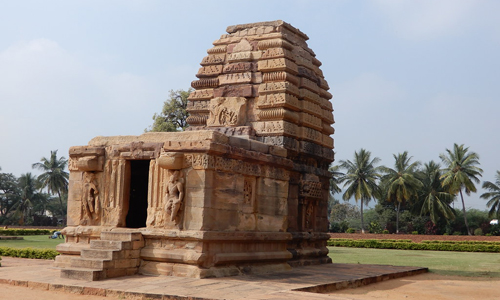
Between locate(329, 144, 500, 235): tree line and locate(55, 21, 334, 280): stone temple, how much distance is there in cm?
3576

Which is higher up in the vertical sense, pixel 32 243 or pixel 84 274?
pixel 84 274

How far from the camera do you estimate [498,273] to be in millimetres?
15531

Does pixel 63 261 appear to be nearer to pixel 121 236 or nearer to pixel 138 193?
pixel 121 236

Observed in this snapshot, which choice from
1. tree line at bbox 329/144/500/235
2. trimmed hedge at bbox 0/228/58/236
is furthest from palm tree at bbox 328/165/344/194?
trimmed hedge at bbox 0/228/58/236

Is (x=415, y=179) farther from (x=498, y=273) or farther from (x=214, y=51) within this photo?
(x=214, y=51)

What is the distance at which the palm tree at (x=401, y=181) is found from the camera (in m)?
50.2

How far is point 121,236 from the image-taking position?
1093 cm

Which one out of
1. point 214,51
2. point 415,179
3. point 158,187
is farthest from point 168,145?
point 415,179

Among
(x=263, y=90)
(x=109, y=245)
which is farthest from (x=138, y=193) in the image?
(x=263, y=90)

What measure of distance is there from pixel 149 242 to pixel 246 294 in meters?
3.11

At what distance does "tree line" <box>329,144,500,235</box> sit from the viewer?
160ft

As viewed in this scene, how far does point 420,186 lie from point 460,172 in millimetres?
4006

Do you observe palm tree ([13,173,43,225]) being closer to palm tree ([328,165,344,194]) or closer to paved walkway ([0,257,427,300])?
palm tree ([328,165,344,194])

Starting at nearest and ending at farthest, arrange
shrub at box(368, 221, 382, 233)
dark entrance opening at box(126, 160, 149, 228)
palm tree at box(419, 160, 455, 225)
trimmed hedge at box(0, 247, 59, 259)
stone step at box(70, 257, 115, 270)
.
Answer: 1. stone step at box(70, 257, 115, 270)
2. dark entrance opening at box(126, 160, 149, 228)
3. trimmed hedge at box(0, 247, 59, 259)
4. palm tree at box(419, 160, 455, 225)
5. shrub at box(368, 221, 382, 233)
